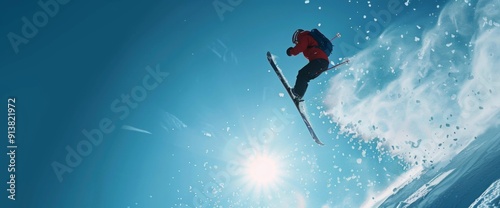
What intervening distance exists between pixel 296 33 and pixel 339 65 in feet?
7.42

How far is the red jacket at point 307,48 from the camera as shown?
27.7 ft

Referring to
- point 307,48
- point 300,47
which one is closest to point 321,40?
point 307,48

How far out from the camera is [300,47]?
A: 8445 millimetres

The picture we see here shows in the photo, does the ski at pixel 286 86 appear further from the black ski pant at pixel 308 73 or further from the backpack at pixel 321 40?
the backpack at pixel 321 40

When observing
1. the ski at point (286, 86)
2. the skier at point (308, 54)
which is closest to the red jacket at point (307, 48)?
the skier at point (308, 54)

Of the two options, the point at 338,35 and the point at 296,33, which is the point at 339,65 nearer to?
the point at 338,35

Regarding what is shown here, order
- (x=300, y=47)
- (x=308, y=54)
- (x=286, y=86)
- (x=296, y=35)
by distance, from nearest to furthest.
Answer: (x=300, y=47)
(x=296, y=35)
(x=308, y=54)
(x=286, y=86)

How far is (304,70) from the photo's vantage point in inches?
348

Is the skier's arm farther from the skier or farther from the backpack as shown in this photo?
the backpack

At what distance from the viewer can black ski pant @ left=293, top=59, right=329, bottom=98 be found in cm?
866

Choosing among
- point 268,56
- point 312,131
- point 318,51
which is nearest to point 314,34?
point 318,51

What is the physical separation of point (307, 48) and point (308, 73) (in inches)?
28.9

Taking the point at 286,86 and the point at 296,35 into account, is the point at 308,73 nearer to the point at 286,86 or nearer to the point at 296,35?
the point at 296,35

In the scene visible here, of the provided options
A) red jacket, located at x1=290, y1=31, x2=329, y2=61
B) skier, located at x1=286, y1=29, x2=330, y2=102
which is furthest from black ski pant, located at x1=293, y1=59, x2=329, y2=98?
red jacket, located at x1=290, y1=31, x2=329, y2=61
